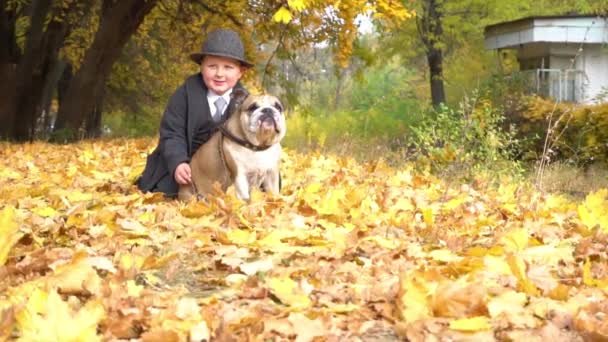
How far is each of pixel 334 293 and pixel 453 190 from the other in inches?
179

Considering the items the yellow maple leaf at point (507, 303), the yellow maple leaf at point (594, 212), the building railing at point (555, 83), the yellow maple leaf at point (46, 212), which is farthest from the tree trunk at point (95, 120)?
the yellow maple leaf at point (507, 303)

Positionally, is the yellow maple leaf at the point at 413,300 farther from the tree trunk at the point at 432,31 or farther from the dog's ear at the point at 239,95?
the tree trunk at the point at 432,31

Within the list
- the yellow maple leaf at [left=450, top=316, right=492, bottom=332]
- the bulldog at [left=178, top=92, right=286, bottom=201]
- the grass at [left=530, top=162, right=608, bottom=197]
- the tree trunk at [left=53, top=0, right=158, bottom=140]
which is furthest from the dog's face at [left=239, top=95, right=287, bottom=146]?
the tree trunk at [left=53, top=0, right=158, bottom=140]

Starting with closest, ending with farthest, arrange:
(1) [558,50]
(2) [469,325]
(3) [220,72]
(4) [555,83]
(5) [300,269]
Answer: (2) [469,325]
(5) [300,269]
(3) [220,72]
(4) [555,83]
(1) [558,50]

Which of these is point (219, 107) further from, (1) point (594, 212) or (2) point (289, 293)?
(2) point (289, 293)

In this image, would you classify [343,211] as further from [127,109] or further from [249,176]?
[127,109]

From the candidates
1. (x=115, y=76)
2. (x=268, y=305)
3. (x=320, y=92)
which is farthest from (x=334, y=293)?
(x=320, y=92)

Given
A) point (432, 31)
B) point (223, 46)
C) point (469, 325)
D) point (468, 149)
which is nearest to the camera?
point (469, 325)

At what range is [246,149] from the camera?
579 cm

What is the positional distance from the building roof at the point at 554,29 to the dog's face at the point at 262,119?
2485 centimetres

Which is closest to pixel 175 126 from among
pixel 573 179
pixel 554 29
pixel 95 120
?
pixel 573 179

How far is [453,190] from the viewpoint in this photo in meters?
7.57

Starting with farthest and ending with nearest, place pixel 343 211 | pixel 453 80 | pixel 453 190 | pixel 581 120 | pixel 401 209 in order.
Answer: pixel 453 80 < pixel 581 120 < pixel 453 190 < pixel 401 209 < pixel 343 211

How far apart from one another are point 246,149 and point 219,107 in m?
0.83
